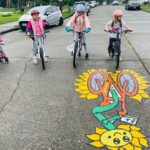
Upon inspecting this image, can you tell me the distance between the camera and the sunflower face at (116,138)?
5250 mm

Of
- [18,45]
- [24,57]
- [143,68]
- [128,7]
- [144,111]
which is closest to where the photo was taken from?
[144,111]

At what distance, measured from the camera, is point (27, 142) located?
528 centimetres

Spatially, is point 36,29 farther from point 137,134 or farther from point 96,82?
point 137,134

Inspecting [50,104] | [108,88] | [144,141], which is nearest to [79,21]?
[108,88]

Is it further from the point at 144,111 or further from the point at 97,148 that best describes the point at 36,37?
the point at 97,148

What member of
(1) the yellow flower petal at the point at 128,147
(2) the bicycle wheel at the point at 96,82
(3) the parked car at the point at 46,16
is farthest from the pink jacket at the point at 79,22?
(3) the parked car at the point at 46,16

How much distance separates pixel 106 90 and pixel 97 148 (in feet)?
10.0

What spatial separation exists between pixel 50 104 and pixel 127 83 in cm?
237

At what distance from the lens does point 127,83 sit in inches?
336

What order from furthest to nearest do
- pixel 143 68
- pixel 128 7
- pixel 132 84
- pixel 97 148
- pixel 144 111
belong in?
pixel 128 7, pixel 143 68, pixel 132 84, pixel 144 111, pixel 97 148

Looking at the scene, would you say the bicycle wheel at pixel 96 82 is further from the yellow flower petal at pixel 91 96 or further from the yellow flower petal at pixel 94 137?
the yellow flower petal at pixel 94 137

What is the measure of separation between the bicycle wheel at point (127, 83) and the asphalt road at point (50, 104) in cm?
47

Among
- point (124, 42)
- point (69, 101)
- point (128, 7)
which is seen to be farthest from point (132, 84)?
point (128, 7)

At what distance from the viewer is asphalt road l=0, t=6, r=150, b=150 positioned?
5387 millimetres
